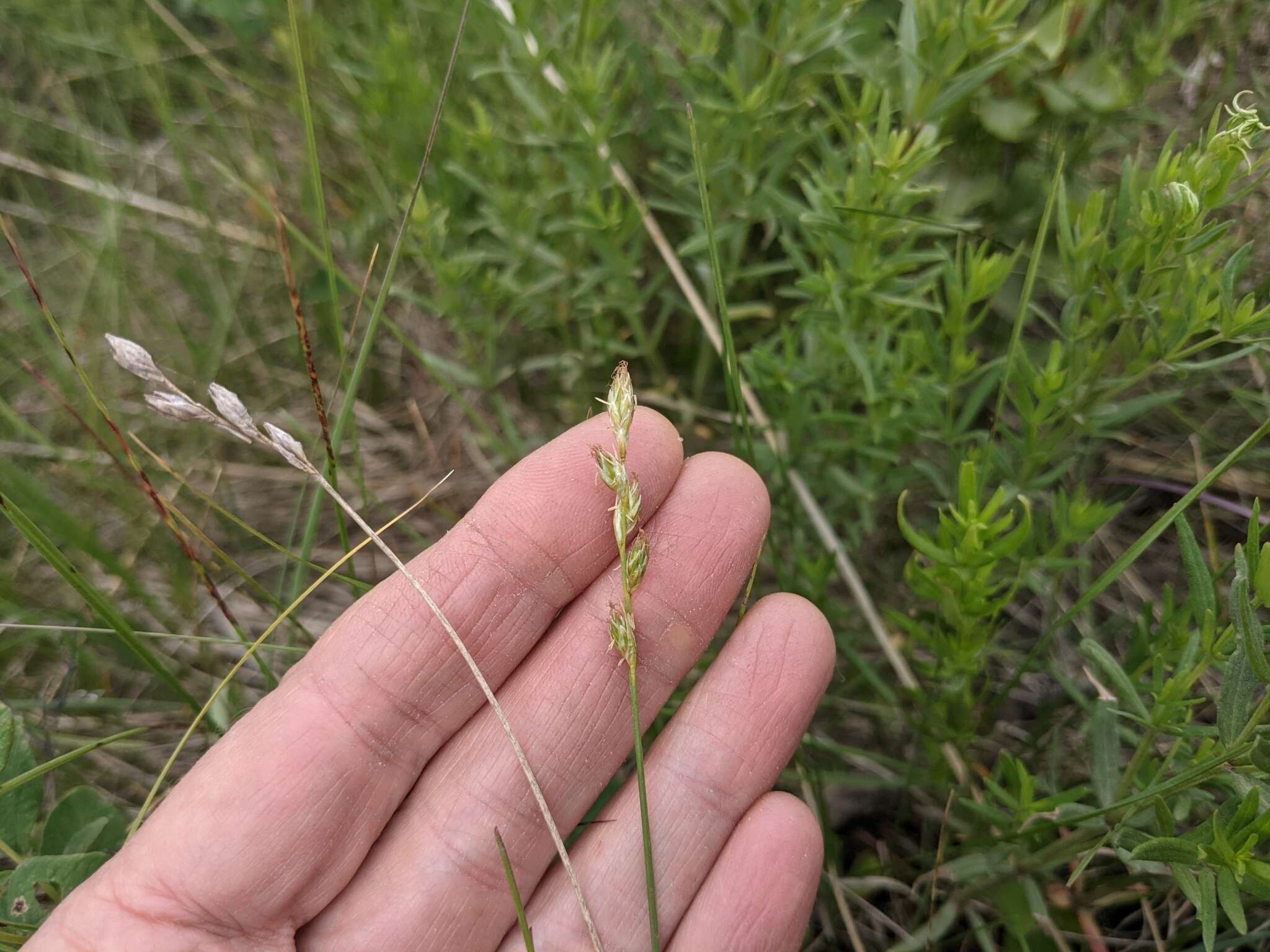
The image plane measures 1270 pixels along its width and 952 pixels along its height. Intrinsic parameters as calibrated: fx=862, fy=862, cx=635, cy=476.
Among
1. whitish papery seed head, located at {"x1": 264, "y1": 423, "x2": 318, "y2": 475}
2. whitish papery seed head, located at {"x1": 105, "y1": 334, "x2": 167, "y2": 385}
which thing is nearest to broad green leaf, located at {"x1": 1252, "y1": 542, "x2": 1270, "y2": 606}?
whitish papery seed head, located at {"x1": 264, "y1": 423, "x2": 318, "y2": 475}

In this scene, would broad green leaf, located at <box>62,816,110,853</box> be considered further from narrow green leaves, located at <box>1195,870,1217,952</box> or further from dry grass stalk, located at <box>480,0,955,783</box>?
narrow green leaves, located at <box>1195,870,1217,952</box>

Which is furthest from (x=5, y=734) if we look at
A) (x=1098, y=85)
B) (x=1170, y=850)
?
(x=1098, y=85)

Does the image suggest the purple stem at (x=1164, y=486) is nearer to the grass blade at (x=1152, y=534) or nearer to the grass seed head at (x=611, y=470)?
the grass blade at (x=1152, y=534)

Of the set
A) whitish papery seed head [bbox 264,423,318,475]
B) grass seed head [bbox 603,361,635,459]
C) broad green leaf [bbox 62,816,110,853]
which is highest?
whitish papery seed head [bbox 264,423,318,475]

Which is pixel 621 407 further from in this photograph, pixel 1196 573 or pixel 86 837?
pixel 86 837

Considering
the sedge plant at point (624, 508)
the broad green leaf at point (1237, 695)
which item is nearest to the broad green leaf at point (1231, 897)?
the broad green leaf at point (1237, 695)

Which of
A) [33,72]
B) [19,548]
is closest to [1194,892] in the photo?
[19,548]

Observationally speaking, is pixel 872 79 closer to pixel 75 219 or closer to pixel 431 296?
pixel 431 296
